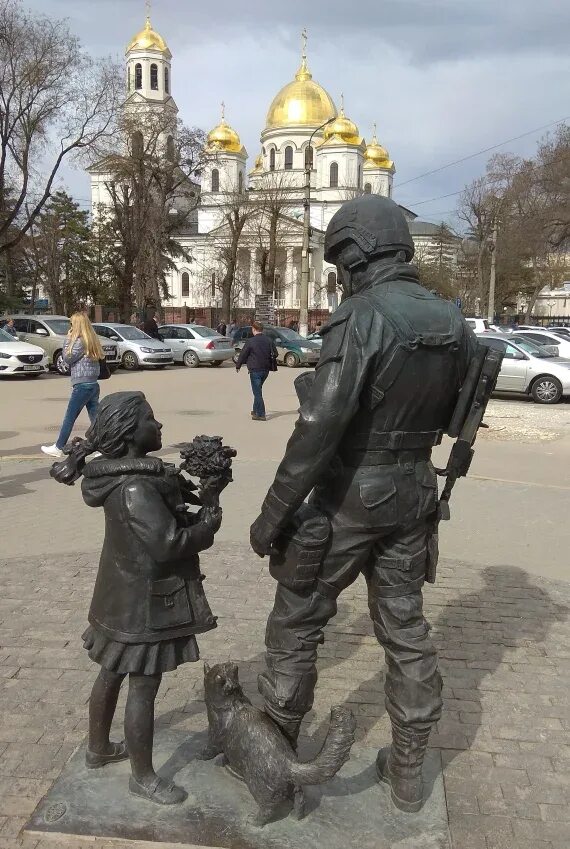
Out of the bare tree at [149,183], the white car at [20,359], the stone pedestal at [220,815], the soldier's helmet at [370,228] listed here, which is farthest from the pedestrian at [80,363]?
the bare tree at [149,183]

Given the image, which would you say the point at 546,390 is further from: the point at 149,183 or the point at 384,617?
the point at 149,183

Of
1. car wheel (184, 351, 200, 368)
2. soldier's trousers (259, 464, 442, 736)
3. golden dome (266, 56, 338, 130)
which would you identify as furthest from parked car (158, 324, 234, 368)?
golden dome (266, 56, 338, 130)

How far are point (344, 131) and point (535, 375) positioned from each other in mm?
62337

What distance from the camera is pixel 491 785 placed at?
3074 mm

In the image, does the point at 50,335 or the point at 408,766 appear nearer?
the point at 408,766

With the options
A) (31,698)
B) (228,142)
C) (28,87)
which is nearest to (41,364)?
(28,87)

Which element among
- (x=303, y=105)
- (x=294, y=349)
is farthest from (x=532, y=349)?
(x=303, y=105)

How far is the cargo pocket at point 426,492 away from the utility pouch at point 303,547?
0.38 metres

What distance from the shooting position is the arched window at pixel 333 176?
73.1 m

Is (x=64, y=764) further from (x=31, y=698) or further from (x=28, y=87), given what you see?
(x=28, y=87)

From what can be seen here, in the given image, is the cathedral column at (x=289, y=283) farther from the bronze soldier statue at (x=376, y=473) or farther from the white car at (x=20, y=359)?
the bronze soldier statue at (x=376, y=473)

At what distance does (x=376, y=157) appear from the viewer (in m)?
79.7

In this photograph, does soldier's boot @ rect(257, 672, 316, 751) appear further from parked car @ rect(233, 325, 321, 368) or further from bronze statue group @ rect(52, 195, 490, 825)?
parked car @ rect(233, 325, 321, 368)

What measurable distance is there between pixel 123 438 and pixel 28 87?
29.3m
